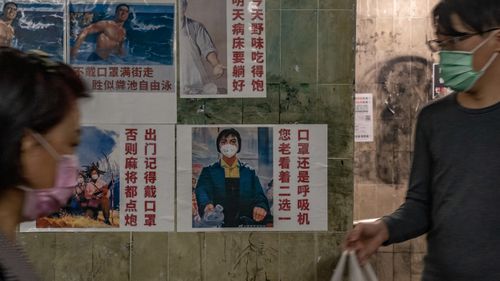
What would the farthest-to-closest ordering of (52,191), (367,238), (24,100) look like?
(367,238)
(52,191)
(24,100)

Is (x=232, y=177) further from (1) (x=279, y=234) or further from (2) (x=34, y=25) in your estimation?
(2) (x=34, y=25)

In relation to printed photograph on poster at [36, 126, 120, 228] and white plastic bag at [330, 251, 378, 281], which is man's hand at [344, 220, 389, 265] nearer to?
white plastic bag at [330, 251, 378, 281]

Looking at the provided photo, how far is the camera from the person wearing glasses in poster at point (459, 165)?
6.81ft

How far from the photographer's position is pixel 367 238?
7.36 ft

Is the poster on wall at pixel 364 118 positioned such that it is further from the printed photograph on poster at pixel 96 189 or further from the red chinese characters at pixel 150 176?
the printed photograph on poster at pixel 96 189

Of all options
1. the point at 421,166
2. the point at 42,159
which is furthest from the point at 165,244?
the point at 42,159

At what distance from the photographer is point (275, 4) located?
3695 millimetres

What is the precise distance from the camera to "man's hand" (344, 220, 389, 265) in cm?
223

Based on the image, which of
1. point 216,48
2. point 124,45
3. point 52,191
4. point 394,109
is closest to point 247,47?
point 216,48

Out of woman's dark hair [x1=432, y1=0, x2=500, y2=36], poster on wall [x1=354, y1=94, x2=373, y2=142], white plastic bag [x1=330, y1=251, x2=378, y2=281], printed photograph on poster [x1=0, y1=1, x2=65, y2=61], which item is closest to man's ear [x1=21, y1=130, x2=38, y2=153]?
white plastic bag [x1=330, y1=251, x2=378, y2=281]

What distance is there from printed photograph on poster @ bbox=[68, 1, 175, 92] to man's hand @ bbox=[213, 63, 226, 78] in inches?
9.4

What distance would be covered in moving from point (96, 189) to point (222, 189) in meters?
0.72

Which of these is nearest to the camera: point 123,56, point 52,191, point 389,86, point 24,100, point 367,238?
point 24,100

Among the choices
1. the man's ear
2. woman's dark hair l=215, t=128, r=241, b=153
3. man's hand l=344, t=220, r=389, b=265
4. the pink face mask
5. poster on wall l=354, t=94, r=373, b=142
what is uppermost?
poster on wall l=354, t=94, r=373, b=142
